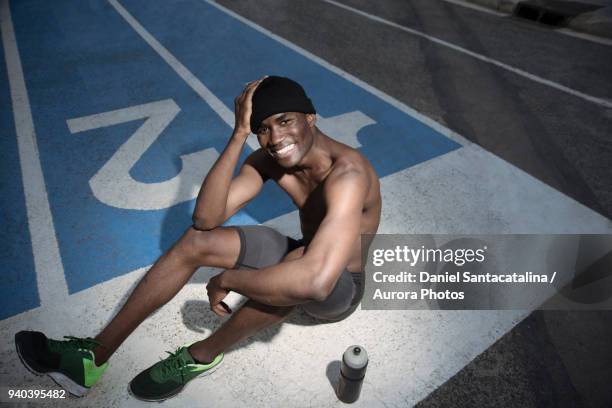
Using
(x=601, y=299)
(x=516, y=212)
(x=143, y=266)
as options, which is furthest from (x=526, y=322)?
(x=143, y=266)

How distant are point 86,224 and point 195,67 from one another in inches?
172

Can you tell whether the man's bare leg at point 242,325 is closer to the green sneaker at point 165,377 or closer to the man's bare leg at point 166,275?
the green sneaker at point 165,377

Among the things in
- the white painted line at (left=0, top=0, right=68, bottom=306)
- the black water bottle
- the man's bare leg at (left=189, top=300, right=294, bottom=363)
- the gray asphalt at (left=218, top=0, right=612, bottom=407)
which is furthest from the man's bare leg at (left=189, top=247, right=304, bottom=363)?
the white painted line at (left=0, top=0, right=68, bottom=306)

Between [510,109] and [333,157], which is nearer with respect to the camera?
[333,157]

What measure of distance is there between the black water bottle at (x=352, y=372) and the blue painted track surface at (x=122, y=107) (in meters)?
2.20

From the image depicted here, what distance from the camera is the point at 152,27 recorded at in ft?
30.6

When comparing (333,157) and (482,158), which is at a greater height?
(333,157)

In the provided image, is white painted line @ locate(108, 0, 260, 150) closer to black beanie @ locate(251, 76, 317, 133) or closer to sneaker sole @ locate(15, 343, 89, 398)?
black beanie @ locate(251, 76, 317, 133)

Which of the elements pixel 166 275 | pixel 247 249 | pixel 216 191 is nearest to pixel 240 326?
pixel 247 249

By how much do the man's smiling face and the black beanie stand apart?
5 centimetres

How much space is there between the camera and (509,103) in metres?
6.85

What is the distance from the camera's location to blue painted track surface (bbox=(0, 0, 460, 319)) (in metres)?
4.08

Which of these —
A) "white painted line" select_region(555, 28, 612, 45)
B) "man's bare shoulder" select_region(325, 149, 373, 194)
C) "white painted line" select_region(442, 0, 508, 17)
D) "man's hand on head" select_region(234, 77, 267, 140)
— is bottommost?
"white painted line" select_region(555, 28, 612, 45)

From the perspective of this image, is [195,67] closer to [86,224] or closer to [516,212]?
[86,224]
